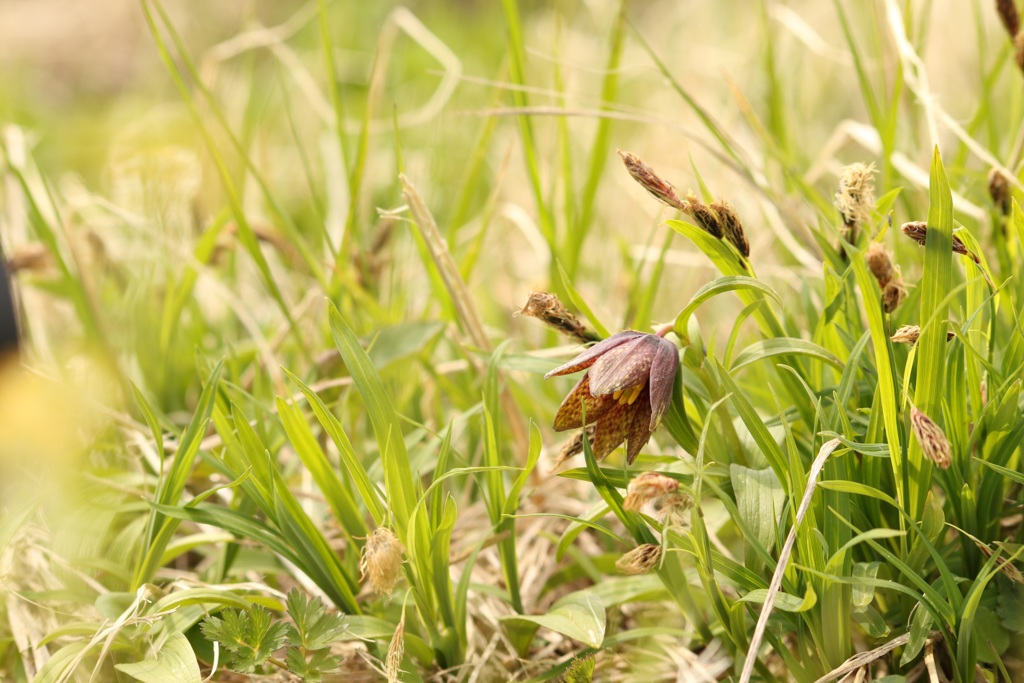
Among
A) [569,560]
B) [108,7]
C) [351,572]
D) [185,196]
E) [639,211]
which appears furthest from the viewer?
[108,7]

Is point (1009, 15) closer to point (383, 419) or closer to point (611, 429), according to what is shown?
point (611, 429)

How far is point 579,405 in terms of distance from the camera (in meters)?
0.93

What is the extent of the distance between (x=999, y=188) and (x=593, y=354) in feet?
2.00

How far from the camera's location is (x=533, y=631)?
3.43 ft

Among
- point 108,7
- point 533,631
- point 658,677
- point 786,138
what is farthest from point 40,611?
point 108,7

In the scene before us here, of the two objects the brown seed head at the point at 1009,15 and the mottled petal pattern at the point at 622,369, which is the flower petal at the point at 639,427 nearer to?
the mottled petal pattern at the point at 622,369

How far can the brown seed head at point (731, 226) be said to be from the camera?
0.90 m

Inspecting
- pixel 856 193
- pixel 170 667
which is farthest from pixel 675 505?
pixel 170 667

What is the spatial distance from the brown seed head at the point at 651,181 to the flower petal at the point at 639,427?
19 centimetres

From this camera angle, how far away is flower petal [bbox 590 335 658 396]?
0.85 metres

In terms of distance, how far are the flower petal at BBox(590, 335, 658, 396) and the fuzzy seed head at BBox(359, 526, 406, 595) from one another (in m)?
0.24

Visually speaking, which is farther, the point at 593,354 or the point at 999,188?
the point at 999,188

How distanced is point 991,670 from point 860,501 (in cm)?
22

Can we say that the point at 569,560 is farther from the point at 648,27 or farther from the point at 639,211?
the point at 648,27
